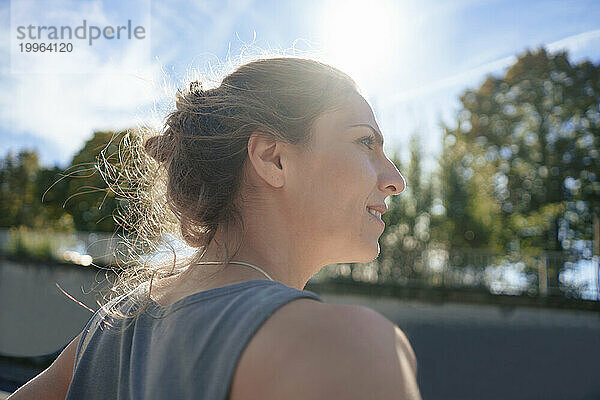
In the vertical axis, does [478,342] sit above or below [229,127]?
below

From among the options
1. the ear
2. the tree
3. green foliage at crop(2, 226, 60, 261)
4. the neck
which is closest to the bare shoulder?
the neck

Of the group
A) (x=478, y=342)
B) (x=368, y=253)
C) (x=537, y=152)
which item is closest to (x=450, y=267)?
(x=478, y=342)

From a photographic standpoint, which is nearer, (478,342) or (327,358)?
(327,358)

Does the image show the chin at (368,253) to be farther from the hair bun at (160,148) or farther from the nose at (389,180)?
the hair bun at (160,148)

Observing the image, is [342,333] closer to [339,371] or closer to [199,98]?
[339,371]

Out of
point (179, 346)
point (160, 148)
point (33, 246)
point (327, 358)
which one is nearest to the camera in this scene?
point (327, 358)

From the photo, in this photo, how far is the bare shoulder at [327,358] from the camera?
0.51m

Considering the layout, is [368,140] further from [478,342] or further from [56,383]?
[478,342]

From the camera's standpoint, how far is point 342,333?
524mm

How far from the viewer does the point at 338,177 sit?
2.81ft

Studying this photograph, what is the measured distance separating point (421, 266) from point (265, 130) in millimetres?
11647

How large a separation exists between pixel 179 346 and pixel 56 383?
1.24 feet

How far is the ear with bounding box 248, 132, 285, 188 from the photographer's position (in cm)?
86

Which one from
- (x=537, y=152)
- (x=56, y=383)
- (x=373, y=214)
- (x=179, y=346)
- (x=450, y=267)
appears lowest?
(x=450, y=267)
